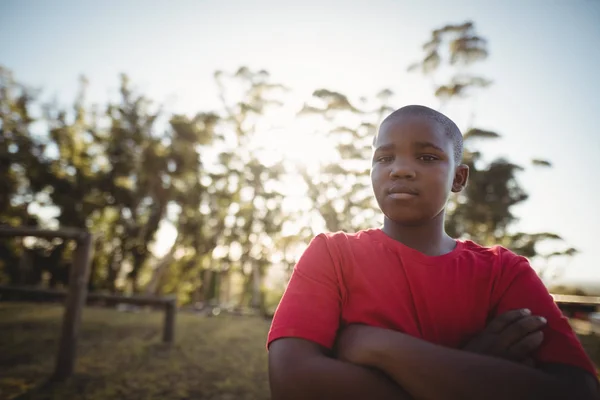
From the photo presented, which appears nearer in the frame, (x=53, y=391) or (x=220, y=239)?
(x=53, y=391)

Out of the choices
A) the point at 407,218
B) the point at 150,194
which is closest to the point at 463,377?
the point at 407,218

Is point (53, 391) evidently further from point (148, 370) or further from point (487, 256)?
point (487, 256)

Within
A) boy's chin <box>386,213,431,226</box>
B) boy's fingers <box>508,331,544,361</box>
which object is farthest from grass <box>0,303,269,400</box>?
boy's fingers <box>508,331,544,361</box>

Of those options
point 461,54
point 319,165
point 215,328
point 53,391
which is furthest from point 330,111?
point 53,391

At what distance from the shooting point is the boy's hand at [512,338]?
1047 millimetres

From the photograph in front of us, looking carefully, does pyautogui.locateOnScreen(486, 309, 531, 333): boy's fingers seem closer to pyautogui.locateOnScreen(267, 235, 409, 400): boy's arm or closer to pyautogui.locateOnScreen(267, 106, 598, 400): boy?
pyautogui.locateOnScreen(267, 106, 598, 400): boy

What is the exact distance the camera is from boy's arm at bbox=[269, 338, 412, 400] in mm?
969

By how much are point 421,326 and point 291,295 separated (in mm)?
489

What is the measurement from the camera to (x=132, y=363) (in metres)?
5.97

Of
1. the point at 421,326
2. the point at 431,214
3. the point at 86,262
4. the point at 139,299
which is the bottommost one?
the point at 139,299

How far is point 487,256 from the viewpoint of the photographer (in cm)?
140

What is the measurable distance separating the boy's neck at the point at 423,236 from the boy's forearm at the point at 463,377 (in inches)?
20.2

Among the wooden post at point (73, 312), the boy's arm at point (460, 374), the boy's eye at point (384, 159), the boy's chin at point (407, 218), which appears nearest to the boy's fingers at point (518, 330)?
the boy's arm at point (460, 374)

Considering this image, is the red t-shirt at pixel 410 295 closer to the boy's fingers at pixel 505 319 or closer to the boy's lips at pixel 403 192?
the boy's fingers at pixel 505 319
